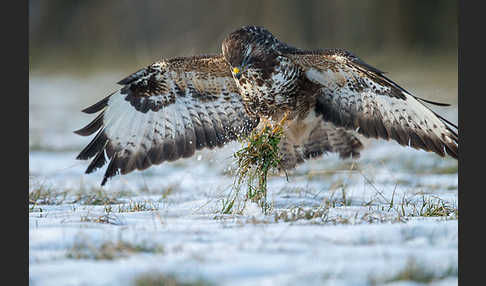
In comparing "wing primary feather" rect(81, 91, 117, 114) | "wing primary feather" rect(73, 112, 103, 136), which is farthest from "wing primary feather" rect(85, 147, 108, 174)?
"wing primary feather" rect(81, 91, 117, 114)

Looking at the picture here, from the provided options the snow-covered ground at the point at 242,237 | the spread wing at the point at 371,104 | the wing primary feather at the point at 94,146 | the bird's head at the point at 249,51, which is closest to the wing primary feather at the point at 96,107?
the wing primary feather at the point at 94,146

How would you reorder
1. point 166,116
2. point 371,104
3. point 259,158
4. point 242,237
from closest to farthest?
1. point 242,237
2. point 259,158
3. point 371,104
4. point 166,116

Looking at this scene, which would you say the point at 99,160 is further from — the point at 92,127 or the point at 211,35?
the point at 211,35

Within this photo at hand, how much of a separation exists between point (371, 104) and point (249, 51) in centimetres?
120

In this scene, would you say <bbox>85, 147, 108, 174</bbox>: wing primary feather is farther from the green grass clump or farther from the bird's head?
the bird's head

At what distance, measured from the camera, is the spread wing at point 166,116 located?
16.4 feet

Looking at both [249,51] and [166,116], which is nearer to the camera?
[249,51]

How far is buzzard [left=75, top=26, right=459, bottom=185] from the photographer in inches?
185

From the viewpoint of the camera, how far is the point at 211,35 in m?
17.7

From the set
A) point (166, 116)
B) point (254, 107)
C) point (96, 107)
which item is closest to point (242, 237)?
point (254, 107)

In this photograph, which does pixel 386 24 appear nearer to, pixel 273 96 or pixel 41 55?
pixel 41 55

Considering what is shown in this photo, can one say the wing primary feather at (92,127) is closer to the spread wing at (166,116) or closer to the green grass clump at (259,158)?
the spread wing at (166,116)

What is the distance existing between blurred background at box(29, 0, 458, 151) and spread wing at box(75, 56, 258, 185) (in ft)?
33.3

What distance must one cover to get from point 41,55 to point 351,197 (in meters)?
17.2
